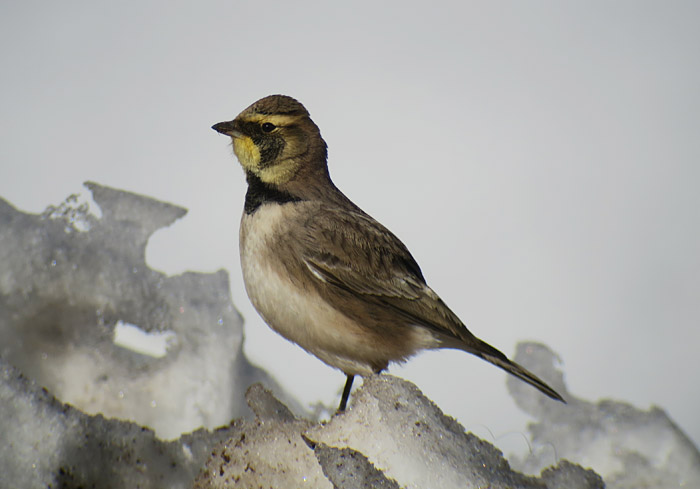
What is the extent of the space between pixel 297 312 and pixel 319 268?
0.54ft

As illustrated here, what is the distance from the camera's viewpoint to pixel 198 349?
10.6ft

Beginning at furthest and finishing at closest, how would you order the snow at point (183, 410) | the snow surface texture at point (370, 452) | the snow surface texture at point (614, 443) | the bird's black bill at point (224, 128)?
the snow surface texture at point (614, 443), the bird's black bill at point (224, 128), the snow at point (183, 410), the snow surface texture at point (370, 452)

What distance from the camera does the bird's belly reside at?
2.43 metres

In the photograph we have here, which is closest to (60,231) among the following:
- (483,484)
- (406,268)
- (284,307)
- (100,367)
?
(100,367)

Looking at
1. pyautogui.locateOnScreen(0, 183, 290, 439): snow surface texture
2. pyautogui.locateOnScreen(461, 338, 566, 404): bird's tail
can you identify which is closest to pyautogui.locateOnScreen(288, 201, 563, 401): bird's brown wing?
pyautogui.locateOnScreen(461, 338, 566, 404): bird's tail

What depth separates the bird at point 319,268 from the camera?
96.6 inches

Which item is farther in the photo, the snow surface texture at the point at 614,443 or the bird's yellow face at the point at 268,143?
the snow surface texture at the point at 614,443

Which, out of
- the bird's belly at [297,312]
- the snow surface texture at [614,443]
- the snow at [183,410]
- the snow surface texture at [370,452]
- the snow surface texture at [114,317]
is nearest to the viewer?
the snow surface texture at [370,452]

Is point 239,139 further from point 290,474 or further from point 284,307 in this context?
point 290,474

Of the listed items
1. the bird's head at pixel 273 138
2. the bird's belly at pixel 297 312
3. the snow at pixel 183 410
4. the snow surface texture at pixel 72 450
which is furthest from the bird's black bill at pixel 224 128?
the snow surface texture at pixel 72 450

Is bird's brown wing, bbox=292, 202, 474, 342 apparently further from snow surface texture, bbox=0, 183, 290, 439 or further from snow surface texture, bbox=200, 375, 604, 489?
snow surface texture, bbox=0, 183, 290, 439

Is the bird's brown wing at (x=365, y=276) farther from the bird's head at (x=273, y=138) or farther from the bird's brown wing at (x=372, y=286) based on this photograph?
the bird's head at (x=273, y=138)

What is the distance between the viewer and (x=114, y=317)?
10.3ft

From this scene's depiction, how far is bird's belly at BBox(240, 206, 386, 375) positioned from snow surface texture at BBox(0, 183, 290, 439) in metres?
0.83
